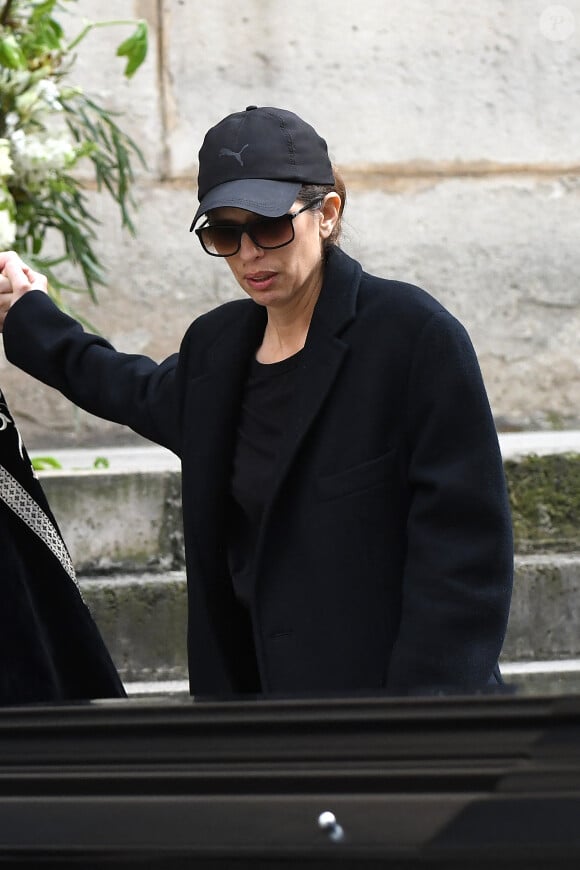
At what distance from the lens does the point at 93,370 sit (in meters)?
2.18

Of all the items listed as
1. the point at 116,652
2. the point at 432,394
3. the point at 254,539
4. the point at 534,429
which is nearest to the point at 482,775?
the point at 432,394

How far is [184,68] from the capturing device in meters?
4.68

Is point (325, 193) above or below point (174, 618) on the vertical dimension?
above

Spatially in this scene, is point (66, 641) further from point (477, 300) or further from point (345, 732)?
point (477, 300)

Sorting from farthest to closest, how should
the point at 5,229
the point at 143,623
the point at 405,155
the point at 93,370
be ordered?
the point at 405,155 → the point at 143,623 → the point at 5,229 → the point at 93,370

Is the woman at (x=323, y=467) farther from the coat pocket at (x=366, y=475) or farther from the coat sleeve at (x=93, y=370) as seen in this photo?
the coat sleeve at (x=93, y=370)

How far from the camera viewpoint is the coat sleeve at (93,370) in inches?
84.1

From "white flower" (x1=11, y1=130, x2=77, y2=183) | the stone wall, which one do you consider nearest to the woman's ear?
"white flower" (x1=11, y1=130, x2=77, y2=183)

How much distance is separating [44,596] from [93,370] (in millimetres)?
435

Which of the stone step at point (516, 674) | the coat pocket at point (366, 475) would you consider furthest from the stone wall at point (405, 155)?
the coat pocket at point (366, 475)

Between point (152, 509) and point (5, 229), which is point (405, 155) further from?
point (5, 229)

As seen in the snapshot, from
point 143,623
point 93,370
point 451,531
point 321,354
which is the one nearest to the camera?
point 451,531

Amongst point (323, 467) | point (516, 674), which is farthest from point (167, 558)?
point (323, 467)

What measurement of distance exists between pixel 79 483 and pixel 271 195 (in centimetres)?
166
